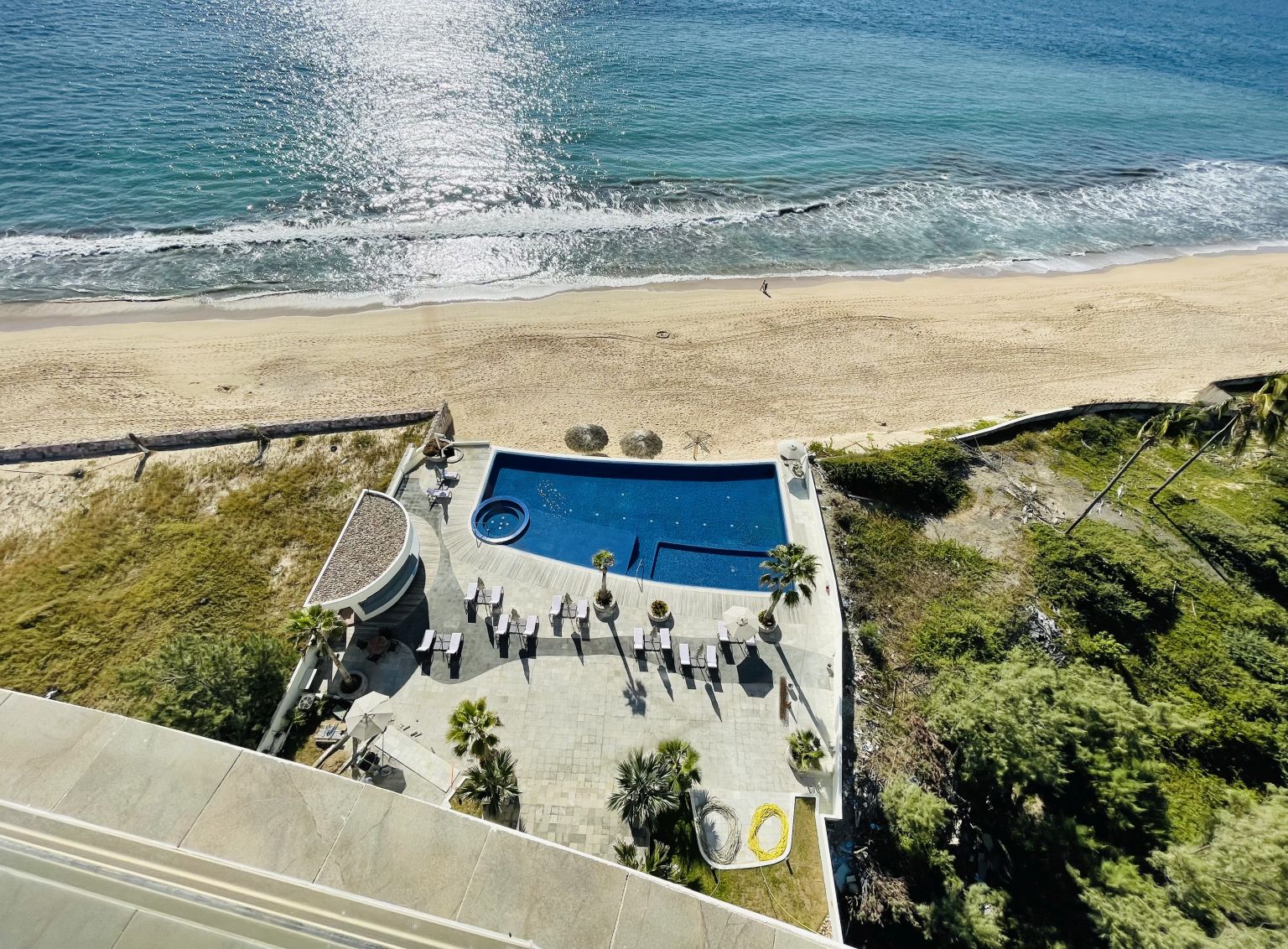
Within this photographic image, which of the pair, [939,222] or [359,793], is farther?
[939,222]

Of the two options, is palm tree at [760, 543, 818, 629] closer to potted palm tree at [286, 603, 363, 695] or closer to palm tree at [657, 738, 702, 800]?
palm tree at [657, 738, 702, 800]

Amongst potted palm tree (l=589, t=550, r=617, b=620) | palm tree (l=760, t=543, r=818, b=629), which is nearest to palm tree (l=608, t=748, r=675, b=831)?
potted palm tree (l=589, t=550, r=617, b=620)

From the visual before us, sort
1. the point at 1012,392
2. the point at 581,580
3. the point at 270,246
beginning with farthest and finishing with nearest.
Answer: the point at 270,246 → the point at 1012,392 → the point at 581,580

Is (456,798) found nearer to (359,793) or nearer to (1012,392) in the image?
(359,793)

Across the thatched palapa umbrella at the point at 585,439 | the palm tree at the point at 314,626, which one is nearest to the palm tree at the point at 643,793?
the palm tree at the point at 314,626

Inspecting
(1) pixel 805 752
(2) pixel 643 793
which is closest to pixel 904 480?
(1) pixel 805 752

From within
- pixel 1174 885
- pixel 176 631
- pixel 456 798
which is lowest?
pixel 176 631

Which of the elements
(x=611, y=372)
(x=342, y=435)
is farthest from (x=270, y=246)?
(x=611, y=372)
